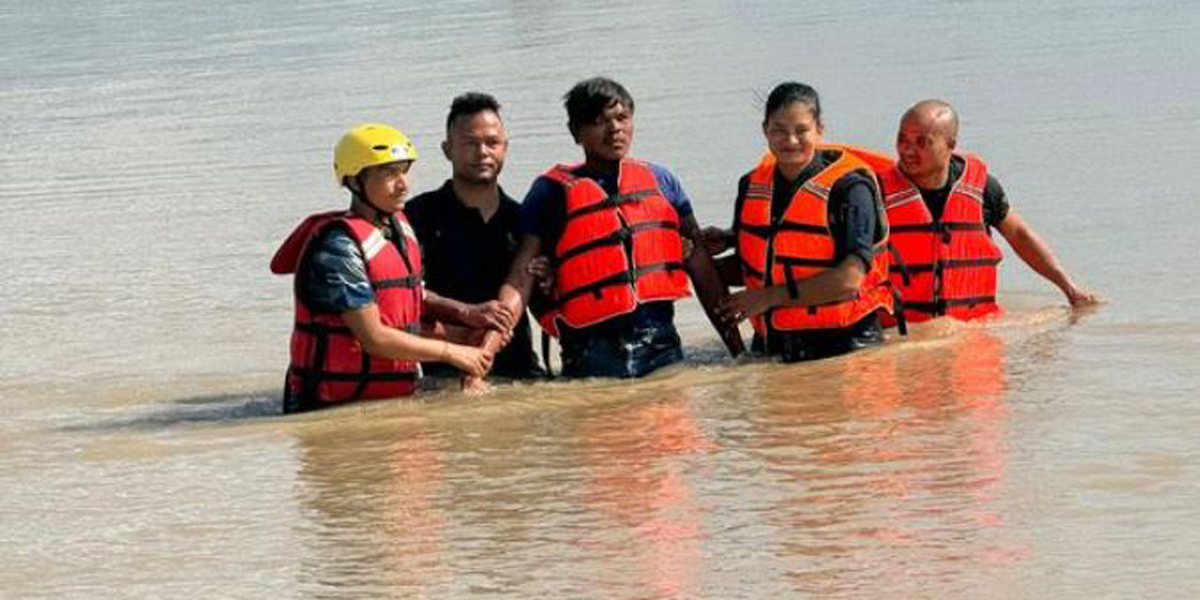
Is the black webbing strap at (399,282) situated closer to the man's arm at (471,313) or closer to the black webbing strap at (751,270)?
the man's arm at (471,313)

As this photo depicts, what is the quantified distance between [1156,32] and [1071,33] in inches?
36.9

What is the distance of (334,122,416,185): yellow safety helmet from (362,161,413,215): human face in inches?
1.7

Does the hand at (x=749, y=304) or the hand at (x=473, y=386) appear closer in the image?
the hand at (x=473, y=386)

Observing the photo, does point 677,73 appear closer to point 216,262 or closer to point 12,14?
point 216,262

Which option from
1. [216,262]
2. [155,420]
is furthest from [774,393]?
[216,262]

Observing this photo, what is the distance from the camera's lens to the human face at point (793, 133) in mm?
8266

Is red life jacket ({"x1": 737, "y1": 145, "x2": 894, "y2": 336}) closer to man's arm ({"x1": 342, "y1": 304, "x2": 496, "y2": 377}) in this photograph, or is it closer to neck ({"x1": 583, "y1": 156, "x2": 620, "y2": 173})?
neck ({"x1": 583, "y1": 156, "x2": 620, "y2": 173})

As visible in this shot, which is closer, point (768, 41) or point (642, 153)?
point (642, 153)

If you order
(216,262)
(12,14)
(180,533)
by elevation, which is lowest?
(180,533)

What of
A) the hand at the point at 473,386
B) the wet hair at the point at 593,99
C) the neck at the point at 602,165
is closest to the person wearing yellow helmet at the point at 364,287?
the hand at the point at 473,386

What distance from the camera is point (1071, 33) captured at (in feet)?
69.1

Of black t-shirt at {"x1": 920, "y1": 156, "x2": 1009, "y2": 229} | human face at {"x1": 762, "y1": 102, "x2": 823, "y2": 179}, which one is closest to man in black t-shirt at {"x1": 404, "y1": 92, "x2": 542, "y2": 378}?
human face at {"x1": 762, "y1": 102, "x2": 823, "y2": 179}

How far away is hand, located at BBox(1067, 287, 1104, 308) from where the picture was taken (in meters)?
9.65

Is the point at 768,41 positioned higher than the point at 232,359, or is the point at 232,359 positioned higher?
the point at 768,41
